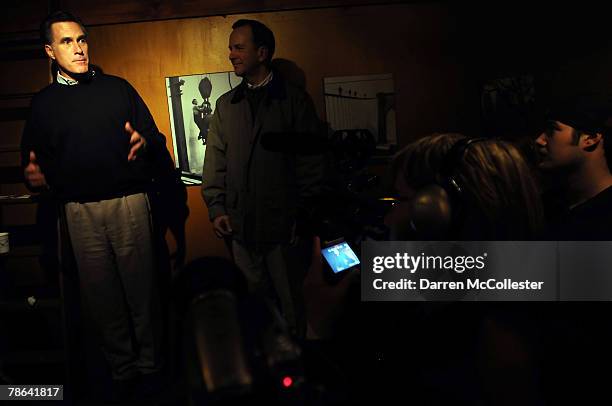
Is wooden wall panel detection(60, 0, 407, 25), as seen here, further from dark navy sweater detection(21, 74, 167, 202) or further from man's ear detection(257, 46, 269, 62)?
dark navy sweater detection(21, 74, 167, 202)

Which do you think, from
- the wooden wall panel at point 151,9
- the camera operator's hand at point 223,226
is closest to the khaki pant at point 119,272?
the camera operator's hand at point 223,226

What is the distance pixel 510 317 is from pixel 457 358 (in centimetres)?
32

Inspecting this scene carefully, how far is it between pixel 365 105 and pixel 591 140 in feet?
5.09

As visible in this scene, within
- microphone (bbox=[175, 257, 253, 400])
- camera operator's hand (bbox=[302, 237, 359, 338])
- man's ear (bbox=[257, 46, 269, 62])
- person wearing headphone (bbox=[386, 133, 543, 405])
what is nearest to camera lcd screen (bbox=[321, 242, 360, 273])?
camera operator's hand (bbox=[302, 237, 359, 338])

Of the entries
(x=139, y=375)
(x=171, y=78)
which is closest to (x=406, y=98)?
(x=171, y=78)

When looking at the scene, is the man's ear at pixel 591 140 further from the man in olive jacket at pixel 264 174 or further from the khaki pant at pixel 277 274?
the khaki pant at pixel 277 274

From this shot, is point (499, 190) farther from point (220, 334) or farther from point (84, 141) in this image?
point (84, 141)

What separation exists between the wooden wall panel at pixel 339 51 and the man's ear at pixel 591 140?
52.1 inches

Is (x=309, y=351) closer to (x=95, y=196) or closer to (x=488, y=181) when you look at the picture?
(x=488, y=181)

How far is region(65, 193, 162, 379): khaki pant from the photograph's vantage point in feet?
9.61

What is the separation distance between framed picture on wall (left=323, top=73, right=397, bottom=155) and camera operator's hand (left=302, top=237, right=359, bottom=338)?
1.83 m

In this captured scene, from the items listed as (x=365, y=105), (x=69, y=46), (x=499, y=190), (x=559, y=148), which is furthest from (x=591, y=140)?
(x=69, y=46)

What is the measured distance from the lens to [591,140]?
2.10m

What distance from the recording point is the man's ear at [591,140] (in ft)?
6.87
